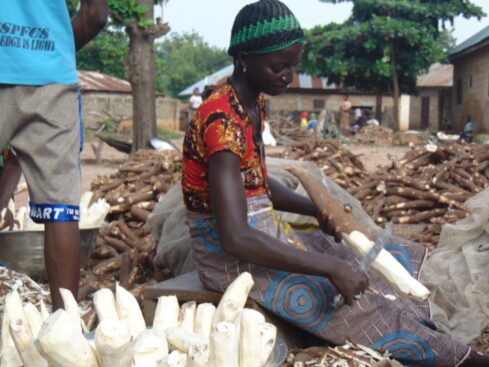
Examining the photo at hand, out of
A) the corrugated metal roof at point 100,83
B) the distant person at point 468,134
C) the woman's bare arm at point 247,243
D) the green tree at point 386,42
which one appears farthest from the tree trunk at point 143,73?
the corrugated metal roof at point 100,83

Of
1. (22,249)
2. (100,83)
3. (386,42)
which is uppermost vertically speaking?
(386,42)

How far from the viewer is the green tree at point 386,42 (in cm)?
1934

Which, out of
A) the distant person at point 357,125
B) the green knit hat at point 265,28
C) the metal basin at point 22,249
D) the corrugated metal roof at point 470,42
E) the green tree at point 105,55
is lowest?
the metal basin at point 22,249

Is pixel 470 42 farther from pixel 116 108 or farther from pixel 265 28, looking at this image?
pixel 265 28

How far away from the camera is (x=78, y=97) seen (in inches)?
89.3

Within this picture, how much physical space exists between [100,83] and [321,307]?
24.6 meters

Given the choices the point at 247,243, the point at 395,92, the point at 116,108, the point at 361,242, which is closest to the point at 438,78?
the point at 395,92

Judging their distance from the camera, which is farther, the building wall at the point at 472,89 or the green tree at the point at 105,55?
the green tree at the point at 105,55

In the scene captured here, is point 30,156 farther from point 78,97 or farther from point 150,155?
point 150,155

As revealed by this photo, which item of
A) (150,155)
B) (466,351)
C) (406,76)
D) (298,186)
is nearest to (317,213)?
(466,351)

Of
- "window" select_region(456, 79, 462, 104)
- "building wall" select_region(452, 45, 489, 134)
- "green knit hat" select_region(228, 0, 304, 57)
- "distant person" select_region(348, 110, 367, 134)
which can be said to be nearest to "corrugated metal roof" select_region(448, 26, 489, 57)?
"building wall" select_region(452, 45, 489, 134)

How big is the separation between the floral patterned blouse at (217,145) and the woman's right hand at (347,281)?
451 mm

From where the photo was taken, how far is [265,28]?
207 cm

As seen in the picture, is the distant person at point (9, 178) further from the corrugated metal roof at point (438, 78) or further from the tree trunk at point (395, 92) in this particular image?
the corrugated metal roof at point (438, 78)
